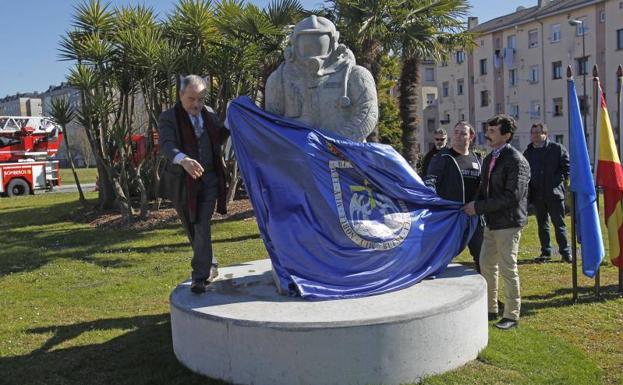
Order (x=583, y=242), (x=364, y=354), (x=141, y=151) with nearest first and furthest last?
(x=364, y=354), (x=583, y=242), (x=141, y=151)

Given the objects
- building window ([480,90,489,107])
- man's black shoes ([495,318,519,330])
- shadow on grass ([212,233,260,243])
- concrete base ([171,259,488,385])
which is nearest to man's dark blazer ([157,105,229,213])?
concrete base ([171,259,488,385])

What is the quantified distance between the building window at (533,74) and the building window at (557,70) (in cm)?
154

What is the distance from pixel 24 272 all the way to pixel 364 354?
6.98 metres

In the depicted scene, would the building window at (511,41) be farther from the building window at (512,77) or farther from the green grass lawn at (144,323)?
the green grass lawn at (144,323)

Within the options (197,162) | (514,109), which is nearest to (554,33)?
(514,109)

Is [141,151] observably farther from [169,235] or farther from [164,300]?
[164,300]

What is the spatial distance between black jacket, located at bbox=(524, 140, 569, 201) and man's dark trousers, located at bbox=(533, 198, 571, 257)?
0.12 metres

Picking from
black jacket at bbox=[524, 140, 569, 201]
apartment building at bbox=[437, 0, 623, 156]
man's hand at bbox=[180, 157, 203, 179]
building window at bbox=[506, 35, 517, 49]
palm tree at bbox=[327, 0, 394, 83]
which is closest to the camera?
man's hand at bbox=[180, 157, 203, 179]

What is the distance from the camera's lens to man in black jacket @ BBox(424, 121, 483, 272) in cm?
588

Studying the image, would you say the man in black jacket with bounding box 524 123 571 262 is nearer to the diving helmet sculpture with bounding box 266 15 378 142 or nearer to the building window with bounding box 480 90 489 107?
the diving helmet sculpture with bounding box 266 15 378 142

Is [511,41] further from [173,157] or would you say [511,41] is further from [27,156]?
[173,157]

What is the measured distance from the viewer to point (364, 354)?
12.5 feet

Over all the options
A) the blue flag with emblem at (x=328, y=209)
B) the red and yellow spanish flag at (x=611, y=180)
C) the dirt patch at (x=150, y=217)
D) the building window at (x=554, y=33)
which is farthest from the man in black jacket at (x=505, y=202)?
the building window at (x=554, y=33)

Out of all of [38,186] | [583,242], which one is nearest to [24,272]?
[583,242]
